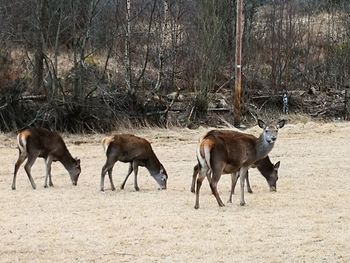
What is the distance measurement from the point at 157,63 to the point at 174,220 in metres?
22.7

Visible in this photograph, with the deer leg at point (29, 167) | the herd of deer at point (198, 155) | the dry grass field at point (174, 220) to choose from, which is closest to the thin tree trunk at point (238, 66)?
the dry grass field at point (174, 220)

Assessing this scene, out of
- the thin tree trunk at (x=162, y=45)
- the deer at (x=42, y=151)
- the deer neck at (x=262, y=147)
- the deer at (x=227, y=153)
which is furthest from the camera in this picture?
the thin tree trunk at (x=162, y=45)

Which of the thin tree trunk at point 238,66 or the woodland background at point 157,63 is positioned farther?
the thin tree trunk at point 238,66

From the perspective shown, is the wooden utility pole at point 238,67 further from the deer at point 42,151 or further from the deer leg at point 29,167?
the deer leg at point 29,167

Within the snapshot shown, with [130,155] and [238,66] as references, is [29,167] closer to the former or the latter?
[130,155]

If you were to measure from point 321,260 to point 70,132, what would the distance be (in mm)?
16911

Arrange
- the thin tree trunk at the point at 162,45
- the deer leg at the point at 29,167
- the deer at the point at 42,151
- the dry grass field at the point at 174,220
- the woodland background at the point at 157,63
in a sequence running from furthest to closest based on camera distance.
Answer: the thin tree trunk at the point at 162,45 → the woodland background at the point at 157,63 → the deer at the point at 42,151 → the deer leg at the point at 29,167 → the dry grass field at the point at 174,220

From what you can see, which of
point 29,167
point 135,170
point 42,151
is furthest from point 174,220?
point 42,151

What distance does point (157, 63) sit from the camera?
33.2 m

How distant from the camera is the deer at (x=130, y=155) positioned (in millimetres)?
14445

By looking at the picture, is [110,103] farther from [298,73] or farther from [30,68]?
[298,73]

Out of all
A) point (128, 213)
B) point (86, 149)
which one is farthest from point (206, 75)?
point (128, 213)

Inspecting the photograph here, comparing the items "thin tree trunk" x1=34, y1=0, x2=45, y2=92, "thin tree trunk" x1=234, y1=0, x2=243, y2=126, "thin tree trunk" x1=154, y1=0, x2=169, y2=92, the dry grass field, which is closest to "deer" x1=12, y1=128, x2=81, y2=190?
the dry grass field

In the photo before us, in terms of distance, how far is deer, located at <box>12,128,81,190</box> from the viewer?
14914 millimetres
